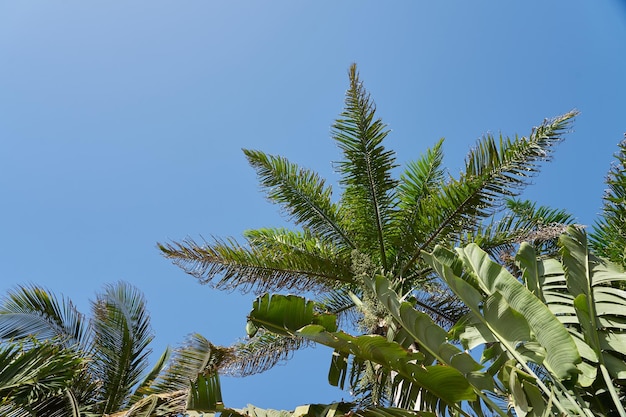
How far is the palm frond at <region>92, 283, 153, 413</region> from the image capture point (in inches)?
306

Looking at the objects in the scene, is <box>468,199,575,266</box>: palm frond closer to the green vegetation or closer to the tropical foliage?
the green vegetation

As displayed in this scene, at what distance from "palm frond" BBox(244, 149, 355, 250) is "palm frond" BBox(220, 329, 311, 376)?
189 centimetres

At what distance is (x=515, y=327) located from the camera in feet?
15.0

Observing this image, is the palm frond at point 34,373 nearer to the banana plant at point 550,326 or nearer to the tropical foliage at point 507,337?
the tropical foliage at point 507,337

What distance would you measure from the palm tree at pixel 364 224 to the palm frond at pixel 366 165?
0.7 inches

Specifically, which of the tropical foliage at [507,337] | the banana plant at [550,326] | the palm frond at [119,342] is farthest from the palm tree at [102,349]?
the banana plant at [550,326]

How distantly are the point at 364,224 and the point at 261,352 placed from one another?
2.75m

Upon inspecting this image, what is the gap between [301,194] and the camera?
9.30 meters

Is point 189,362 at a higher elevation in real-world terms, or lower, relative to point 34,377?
higher

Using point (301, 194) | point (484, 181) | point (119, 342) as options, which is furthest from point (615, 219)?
point (119, 342)

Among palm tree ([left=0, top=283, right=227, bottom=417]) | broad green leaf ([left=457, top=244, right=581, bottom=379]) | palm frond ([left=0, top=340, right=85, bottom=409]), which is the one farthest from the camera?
palm tree ([left=0, top=283, right=227, bottom=417])

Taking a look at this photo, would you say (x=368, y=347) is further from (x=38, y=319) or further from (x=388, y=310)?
(x=38, y=319)

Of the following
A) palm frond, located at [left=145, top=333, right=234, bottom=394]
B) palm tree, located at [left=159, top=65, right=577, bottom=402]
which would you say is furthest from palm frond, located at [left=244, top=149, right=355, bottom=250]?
palm frond, located at [left=145, top=333, right=234, bottom=394]

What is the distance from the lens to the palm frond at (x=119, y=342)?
777 centimetres
